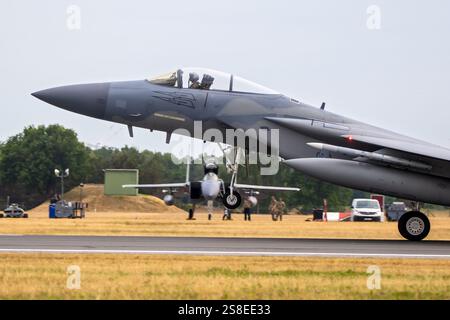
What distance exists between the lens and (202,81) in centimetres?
2225

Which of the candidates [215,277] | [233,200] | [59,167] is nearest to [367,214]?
[233,200]

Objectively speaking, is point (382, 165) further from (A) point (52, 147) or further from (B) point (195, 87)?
(A) point (52, 147)

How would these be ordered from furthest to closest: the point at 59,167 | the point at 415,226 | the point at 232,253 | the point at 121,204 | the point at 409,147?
the point at 59,167 < the point at 121,204 < the point at 415,226 < the point at 409,147 < the point at 232,253

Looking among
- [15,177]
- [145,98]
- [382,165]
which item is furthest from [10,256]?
[15,177]

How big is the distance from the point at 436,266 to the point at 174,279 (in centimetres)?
490

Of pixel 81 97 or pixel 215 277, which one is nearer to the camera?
pixel 215 277

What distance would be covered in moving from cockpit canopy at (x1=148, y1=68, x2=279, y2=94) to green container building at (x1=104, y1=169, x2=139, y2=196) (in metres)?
57.4

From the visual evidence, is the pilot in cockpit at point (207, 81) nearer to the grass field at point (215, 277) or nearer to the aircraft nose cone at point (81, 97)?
the aircraft nose cone at point (81, 97)

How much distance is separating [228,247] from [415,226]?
5956 millimetres

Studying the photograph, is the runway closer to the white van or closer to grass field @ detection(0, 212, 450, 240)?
grass field @ detection(0, 212, 450, 240)

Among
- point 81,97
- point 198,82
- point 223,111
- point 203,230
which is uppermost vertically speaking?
point 198,82

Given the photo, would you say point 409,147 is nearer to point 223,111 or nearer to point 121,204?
point 223,111

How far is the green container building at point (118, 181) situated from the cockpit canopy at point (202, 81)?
57.4 metres
